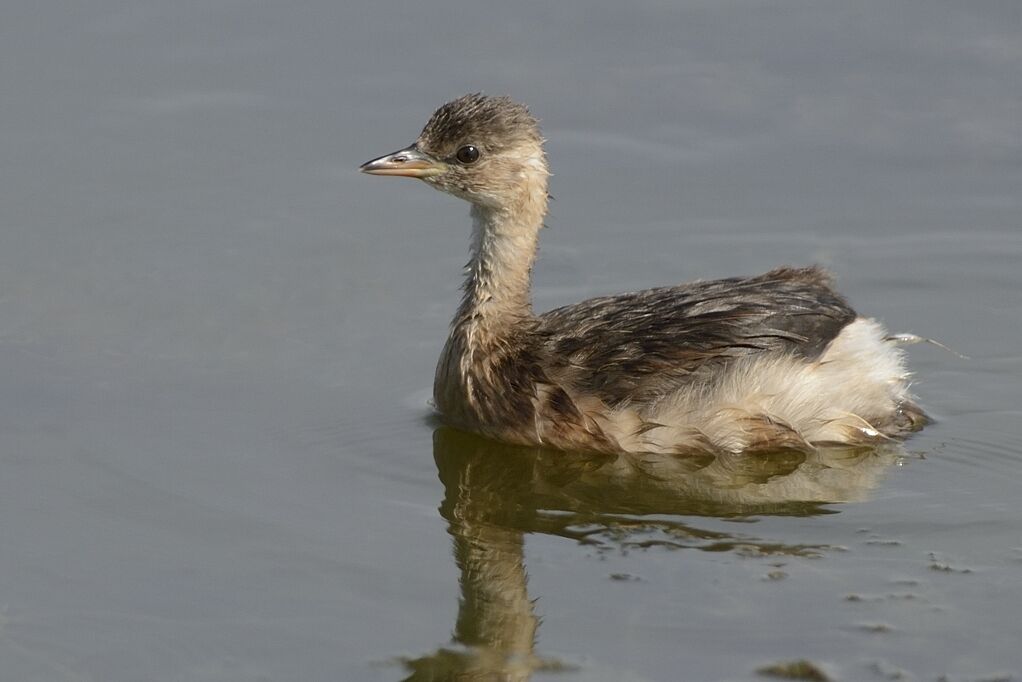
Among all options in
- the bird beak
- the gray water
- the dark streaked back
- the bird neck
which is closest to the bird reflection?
the gray water

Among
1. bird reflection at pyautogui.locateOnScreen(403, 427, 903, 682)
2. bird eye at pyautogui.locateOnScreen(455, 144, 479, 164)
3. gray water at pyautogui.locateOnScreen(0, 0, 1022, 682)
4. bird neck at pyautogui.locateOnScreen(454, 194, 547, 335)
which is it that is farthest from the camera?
bird neck at pyautogui.locateOnScreen(454, 194, 547, 335)

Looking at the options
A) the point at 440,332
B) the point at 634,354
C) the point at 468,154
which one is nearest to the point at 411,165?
the point at 468,154

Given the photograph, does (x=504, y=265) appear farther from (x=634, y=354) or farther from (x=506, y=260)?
(x=634, y=354)

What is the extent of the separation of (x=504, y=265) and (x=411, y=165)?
635 mm

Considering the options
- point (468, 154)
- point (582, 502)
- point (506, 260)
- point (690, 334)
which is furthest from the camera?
point (506, 260)

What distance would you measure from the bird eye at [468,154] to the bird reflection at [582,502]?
1.25 meters

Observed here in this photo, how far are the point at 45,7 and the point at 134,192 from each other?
216cm

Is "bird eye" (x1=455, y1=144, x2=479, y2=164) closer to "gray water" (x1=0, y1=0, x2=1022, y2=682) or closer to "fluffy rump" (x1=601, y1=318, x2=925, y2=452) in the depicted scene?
"gray water" (x1=0, y1=0, x2=1022, y2=682)

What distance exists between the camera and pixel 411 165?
8359 millimetres

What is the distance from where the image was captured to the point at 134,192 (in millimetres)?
10031

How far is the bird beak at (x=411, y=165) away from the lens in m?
8.32

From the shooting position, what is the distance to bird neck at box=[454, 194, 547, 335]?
8398 mm

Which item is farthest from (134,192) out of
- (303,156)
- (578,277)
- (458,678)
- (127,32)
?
(458,678)

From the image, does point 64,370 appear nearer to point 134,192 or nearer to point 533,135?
point 134,192
